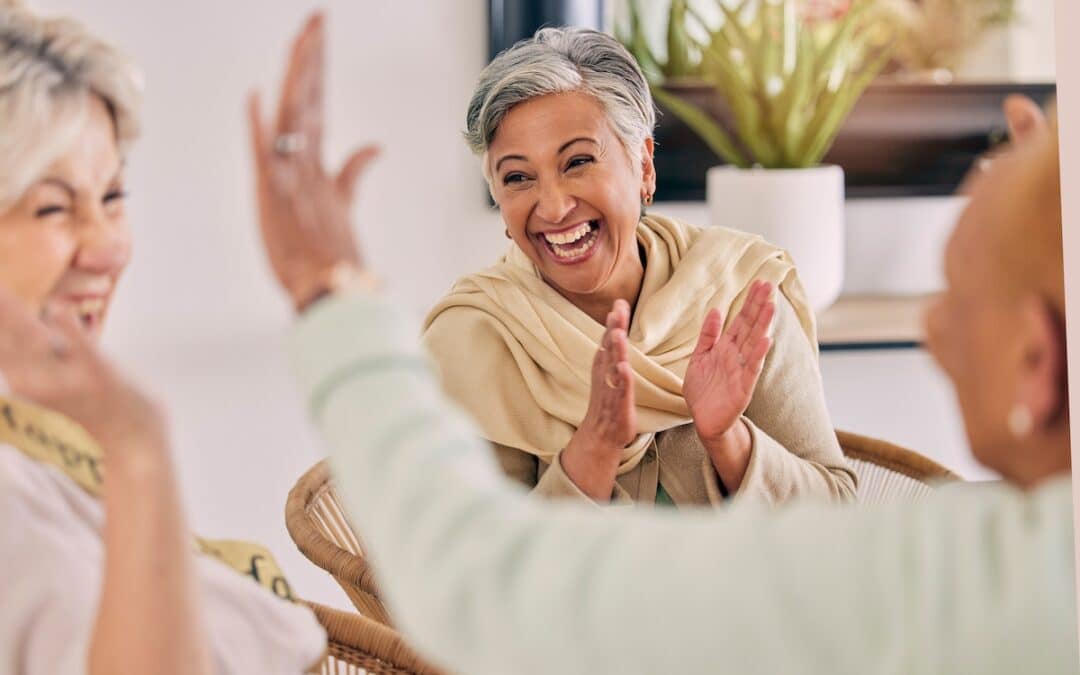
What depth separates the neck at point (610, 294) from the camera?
3.11 ft

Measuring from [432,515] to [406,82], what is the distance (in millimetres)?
415

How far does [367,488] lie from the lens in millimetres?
513

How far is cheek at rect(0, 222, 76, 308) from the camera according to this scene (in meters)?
0.61

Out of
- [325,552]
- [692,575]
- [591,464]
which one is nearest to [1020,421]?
[692,575]

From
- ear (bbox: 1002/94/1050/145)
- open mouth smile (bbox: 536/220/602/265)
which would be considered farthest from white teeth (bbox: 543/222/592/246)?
ear (bbox: 1002/94/1050/145)

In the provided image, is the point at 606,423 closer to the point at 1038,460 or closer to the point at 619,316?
the point at 619,316

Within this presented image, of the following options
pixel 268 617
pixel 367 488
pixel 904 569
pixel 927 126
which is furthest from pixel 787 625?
pixel 927 126

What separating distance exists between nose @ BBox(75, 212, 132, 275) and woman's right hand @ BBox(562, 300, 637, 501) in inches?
11.3

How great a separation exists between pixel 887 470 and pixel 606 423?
41cm

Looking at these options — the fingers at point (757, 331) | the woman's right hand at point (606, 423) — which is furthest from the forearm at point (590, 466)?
the fingers at point (757, 331)

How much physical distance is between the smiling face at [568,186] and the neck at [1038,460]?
412 mm

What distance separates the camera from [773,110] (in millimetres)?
1237

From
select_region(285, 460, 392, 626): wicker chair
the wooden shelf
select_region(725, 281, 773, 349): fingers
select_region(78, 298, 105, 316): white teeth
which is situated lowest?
select_region(285, 460, 392, 626): wicker chair

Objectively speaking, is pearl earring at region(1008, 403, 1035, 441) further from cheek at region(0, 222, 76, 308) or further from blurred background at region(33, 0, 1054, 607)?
cheek at region(0, 222, 76, 308)
